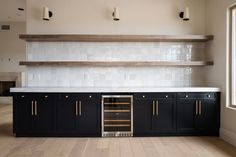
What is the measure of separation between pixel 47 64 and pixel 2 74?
A: 5.67 meters

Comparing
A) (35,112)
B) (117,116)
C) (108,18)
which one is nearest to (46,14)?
(108,18)

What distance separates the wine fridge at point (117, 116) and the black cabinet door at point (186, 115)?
2.88 feet

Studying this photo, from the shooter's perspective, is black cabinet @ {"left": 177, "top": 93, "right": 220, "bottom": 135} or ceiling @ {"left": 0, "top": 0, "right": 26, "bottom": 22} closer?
black cabinet @ {"left": 177, "top": 93, "right": 220, "bottom": 135}

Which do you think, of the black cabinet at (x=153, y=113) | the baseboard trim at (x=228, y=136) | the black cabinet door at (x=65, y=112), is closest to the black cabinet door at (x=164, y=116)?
the black cabinet at (x=153, y=113)

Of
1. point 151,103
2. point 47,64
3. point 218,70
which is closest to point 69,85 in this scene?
point 47,64

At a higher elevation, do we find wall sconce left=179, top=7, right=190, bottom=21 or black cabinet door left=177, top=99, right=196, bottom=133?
wall sconce left=179, top=7, right=190, bottom=21

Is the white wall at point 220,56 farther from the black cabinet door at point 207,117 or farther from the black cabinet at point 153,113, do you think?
the black cabinet at point 153,113

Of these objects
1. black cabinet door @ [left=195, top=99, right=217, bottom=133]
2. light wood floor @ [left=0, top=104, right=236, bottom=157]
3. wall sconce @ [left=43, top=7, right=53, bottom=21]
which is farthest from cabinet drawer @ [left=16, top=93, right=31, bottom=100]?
black cabinet door @ [left=195, top=99, right=217, bottom=133]

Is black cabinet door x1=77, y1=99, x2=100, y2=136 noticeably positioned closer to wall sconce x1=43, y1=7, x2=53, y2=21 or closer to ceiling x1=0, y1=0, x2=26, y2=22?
wall sconce x1=43, y1=7, x2=53, y2=21

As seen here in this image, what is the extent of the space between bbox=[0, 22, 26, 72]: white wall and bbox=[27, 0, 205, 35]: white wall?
5102 mm

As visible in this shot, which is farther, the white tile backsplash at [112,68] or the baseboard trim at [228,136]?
the white tile backsplash at [112,68]

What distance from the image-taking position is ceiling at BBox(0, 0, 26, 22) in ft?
22.4

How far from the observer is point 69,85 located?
5.01m

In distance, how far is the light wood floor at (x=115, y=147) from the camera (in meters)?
3.51
